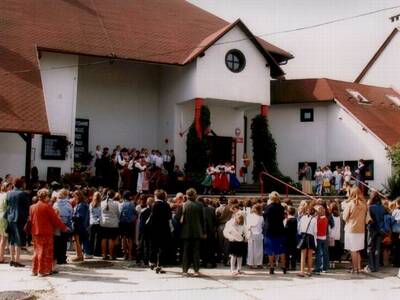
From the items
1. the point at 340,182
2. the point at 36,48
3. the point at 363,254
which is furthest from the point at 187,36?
the point at 363,254

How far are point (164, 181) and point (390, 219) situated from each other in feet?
31.5

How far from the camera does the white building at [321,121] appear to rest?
27422 millimetres

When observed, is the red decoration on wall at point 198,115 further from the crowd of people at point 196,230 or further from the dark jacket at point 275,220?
the dark jacket at point 275,220

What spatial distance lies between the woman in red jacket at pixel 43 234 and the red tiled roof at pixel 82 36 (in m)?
7.98

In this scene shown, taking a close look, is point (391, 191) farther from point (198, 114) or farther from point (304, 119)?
point (198, 114)

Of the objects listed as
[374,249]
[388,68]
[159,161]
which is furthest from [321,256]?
[388,68]

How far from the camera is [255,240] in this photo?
1245cm

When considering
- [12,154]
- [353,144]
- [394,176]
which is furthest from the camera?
[353,144]

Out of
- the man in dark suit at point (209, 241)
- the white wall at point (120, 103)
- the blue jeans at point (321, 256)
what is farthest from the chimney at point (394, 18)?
the man in dark suit at point (209, 241)

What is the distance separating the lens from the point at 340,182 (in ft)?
80.4

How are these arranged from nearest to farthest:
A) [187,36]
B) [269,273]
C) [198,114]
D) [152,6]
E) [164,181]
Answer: [269,273] < [164,181] < [198,114] < [187,36] < [152,6]

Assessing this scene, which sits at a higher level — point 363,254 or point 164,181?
point 164,181

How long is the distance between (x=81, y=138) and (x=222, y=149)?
23.1ft

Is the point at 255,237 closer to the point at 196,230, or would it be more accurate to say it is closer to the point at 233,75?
the point at 196,230
